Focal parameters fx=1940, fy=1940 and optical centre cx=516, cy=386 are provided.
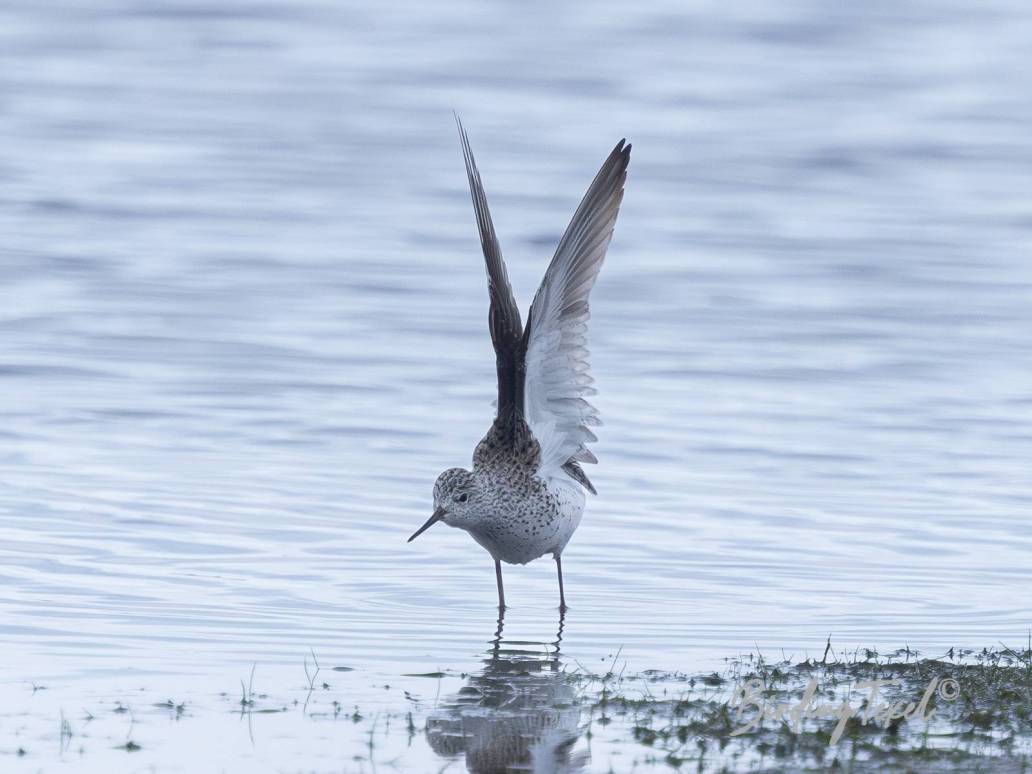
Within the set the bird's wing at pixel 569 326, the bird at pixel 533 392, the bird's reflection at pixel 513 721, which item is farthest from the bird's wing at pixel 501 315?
the bird's reflection at pixel 513 721

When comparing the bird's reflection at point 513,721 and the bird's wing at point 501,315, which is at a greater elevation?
the bird's wing at point 501,315

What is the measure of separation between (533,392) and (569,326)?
537 mm

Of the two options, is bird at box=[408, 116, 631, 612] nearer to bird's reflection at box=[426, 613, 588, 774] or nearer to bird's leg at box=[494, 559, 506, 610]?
bird's leg at box=[494, 559, 506, 610]

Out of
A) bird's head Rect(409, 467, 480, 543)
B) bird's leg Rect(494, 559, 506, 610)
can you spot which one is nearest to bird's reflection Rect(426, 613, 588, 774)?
bird's leg Rect(494, 559, 506, 610)

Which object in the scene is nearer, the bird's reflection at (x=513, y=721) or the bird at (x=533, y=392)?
the bird's reflection at (x=513, y=721)

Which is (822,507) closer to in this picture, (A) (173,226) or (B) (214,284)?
(B) (214,284)

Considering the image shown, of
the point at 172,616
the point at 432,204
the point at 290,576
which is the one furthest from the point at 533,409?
the point at 432,204

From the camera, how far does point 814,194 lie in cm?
2877

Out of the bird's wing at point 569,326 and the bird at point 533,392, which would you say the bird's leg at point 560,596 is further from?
the bird's wing at point 569,326

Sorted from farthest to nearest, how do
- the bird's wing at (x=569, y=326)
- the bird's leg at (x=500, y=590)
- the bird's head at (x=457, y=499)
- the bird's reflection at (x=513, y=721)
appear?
the bird's head at (x=457, y=499), the bird's leg at (x=500, y=590), the bird's wing at (x=569, y=326), the bird's reflection at (x=513, y=721)

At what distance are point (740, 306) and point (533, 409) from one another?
10932 millimetres

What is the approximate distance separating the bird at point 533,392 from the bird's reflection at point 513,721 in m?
1.95

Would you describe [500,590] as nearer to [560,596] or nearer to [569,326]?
[560,596]

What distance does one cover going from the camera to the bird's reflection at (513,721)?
24.9 feet
